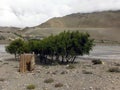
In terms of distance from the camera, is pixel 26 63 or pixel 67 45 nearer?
pixel 26 63

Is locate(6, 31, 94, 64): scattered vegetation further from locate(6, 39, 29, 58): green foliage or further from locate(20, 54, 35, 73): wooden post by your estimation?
locate(20, 54, 35, 73): wooden post

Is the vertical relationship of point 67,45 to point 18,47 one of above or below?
above

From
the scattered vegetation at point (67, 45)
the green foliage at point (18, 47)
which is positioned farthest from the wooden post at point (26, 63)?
the green foliage at point (18, 47)

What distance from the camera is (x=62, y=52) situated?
74312 millimetres

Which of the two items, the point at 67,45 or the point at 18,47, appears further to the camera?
the point at 18,47

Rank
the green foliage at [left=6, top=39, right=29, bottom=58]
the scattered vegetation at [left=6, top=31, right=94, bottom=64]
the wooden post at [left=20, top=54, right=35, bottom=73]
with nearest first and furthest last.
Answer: the wooden post at [left=20, top=54, right=35, bottom=73] < the scattered vegetation at [left=6, top=31, right=94, bottom=64] < the green foliage at [left=6, top=39, right=29, bottom=58]

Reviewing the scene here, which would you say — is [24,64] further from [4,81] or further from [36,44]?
[36,44]

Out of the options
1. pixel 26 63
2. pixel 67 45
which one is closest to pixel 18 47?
pixel 67 45

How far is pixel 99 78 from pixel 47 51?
34100 millimetres

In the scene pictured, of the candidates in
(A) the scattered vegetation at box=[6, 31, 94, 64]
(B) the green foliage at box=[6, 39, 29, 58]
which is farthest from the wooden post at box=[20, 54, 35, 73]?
(B) the green foliage at box=[6, 39, 29, 58]

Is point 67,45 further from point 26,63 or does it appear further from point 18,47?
point 18,47

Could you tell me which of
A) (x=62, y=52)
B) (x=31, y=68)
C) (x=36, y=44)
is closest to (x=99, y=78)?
(x=31, y=68)

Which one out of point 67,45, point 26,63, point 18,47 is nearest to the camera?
point 26,63

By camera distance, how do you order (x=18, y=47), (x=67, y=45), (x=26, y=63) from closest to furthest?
(x=26, y=63), (x=67, y=45), (x=18, y=47)
